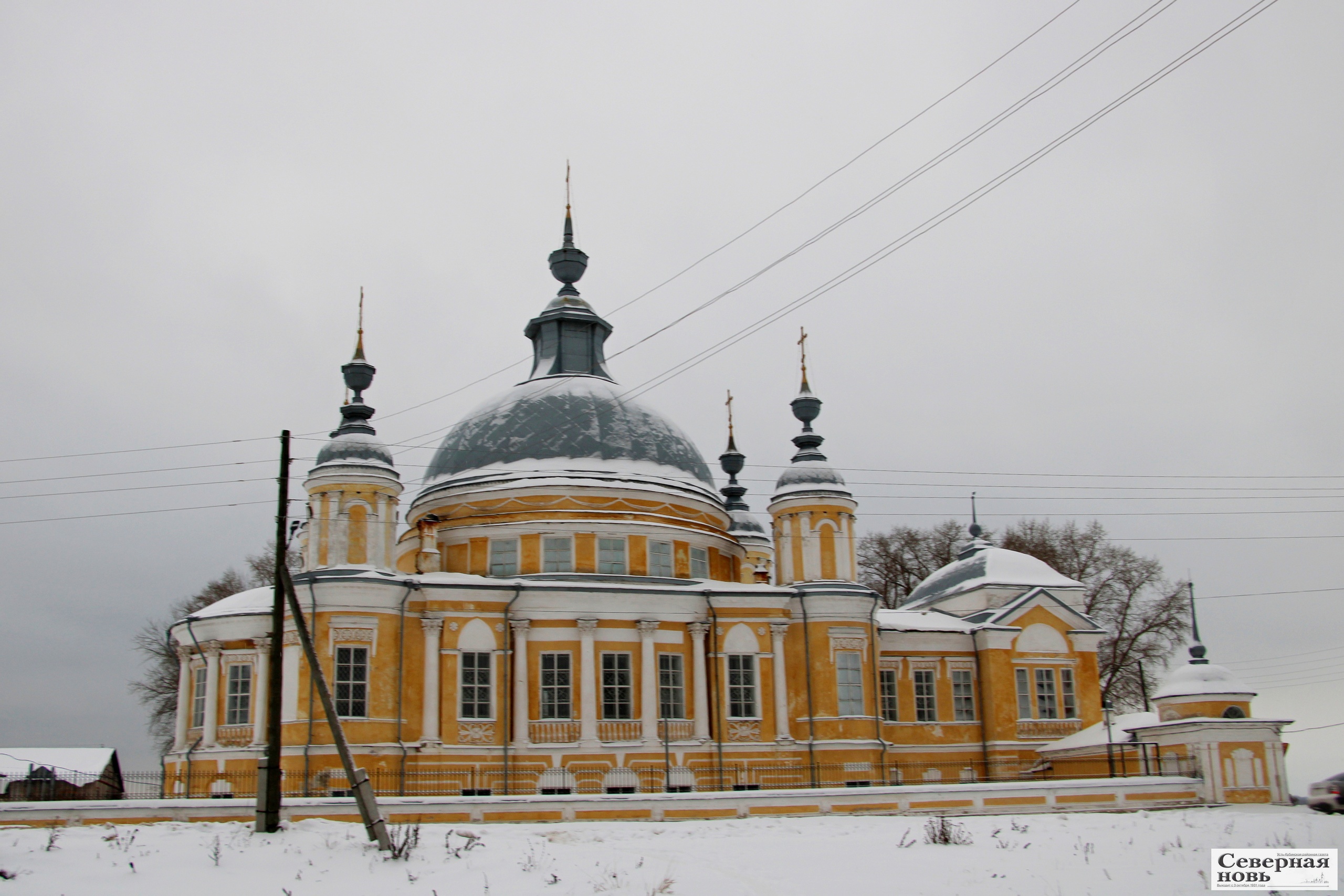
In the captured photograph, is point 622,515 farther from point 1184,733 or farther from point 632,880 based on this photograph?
point 632,880

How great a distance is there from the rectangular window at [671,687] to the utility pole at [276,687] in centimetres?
1412

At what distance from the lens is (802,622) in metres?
33.4

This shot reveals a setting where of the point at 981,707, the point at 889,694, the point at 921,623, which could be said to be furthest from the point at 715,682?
the point at 981,707

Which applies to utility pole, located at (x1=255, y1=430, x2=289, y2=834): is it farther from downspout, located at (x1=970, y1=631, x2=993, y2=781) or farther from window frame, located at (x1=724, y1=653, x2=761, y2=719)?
downspout, located at (x1=970, y1=631, x2=993, y2=781)

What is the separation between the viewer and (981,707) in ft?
119

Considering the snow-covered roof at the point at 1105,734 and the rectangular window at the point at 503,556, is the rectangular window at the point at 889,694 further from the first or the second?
the rectangular window at the point at 503,556

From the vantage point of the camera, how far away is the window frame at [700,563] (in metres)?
35.2

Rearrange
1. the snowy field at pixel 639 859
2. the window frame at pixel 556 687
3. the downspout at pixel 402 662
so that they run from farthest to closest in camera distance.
Answer: the window frame at pixel 556 687 → the downspout at pixel 402 662 → the snowy field at pixel 639 859

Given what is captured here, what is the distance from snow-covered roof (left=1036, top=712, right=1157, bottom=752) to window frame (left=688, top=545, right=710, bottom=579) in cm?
1155

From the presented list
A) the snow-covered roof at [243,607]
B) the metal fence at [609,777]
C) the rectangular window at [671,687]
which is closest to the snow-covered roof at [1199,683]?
the metal fence at [609,777]

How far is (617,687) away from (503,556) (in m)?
5.14

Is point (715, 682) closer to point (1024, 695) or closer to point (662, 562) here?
point (662, 562)

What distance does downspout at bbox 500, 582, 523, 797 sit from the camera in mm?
30031

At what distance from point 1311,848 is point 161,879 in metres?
15.3
